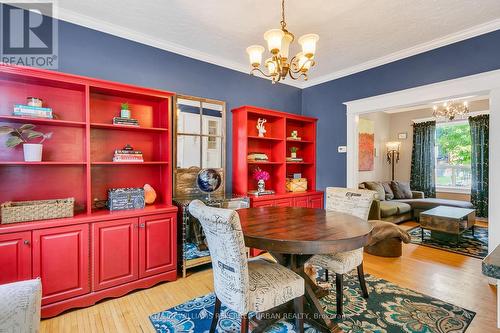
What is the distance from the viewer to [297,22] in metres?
2.57

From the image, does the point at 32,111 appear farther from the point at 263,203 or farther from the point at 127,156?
the point at 263,203

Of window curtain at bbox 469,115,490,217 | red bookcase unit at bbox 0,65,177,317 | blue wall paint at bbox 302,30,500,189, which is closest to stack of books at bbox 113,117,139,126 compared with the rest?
red bookcase unit at bbox 0,65,177,317

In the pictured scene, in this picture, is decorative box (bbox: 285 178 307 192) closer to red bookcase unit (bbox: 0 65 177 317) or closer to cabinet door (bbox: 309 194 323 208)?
cabinet door (bbox: 309 194 323 208)

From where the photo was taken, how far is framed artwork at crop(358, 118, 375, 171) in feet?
19.0

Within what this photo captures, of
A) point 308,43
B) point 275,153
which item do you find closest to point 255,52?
point 308,43

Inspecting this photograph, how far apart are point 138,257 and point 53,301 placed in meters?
0.70

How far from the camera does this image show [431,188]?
6289mm

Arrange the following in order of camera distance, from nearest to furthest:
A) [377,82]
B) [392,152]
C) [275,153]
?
[377,82] < [275,153] < [392,152]

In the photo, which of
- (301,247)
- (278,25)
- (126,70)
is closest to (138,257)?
(301,247)

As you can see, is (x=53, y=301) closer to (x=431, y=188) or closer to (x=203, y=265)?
(x=203, y=265)

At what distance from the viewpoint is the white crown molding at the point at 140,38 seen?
2471 mm

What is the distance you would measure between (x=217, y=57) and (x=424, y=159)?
5.86 meters

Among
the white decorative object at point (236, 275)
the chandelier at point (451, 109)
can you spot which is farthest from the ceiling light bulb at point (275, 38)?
the chandelier at point (451, 109)

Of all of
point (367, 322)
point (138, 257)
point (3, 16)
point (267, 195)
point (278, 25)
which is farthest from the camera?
point (267, 195)
